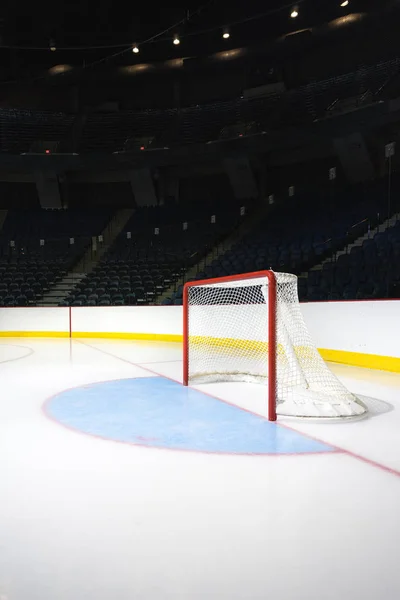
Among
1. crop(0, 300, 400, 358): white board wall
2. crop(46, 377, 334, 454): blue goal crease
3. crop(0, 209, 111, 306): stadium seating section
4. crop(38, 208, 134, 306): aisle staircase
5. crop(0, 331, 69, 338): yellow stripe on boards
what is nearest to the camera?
crop(46, 377, 334, 454): blue goal crease

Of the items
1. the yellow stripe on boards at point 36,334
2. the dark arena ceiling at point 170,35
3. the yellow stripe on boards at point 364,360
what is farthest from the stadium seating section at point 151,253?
the yellow stripe on boards at point 364,360

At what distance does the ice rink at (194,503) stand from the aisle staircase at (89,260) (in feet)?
35.8

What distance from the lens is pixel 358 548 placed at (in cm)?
193

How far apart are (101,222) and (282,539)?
769 inches

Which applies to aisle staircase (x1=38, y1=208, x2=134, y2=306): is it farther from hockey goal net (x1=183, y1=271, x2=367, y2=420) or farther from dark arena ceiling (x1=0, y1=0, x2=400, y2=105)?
hockey goal net (x1=183, y1=271, x2=367, y2=420)

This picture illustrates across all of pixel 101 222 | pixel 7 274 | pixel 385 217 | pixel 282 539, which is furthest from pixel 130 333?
pixel 282 539

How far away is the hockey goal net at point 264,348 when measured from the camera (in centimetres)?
431

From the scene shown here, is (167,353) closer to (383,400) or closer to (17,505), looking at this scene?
(383,400)

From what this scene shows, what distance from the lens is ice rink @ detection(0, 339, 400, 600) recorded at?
66.7 inches

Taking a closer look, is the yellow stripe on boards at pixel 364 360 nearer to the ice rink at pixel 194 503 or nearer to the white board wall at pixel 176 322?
the white board wall at pixel 176 322

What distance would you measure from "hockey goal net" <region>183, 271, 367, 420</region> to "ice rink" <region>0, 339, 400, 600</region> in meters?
0.31

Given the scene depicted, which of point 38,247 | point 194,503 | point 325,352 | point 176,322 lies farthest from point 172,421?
point 38,247

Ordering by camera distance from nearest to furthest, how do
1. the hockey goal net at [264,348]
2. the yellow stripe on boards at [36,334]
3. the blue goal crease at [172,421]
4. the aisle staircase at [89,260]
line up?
the blue goal crease at [172,421] < the hockey goal net at [264,348] < the yellow stripe on boards at [36,334] < the aisle staircase at [89,260]

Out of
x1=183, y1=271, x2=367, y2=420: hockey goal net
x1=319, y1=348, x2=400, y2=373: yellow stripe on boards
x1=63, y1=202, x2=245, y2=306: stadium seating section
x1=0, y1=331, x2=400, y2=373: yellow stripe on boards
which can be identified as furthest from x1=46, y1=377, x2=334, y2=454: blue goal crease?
x1=63, y1=202, x2=245, y2=306: stadium seating section
